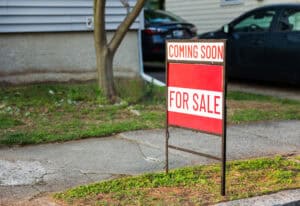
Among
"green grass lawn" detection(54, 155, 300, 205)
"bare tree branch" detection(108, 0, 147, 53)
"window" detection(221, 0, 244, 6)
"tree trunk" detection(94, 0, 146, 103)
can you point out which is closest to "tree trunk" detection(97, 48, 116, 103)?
"tree trunk" detection(94, 0, 146, 103)

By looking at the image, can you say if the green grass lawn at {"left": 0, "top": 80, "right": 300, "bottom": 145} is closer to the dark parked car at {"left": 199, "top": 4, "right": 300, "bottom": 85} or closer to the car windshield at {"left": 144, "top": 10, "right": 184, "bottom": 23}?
the dark parked car at {"left": 199, "top": 4, "right": 300, "bottom": 85}

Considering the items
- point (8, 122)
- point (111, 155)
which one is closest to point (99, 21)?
point (8, 122)

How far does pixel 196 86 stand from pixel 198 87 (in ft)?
0.10

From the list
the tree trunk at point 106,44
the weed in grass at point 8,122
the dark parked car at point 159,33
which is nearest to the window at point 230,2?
the dark parked car at point 159,33

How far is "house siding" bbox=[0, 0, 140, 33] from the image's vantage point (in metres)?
9.97

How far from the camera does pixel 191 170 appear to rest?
5566mm

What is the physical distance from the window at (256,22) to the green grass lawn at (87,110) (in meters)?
1.58

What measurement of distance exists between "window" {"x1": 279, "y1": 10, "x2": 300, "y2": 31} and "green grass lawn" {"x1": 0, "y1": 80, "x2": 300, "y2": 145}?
1466mm

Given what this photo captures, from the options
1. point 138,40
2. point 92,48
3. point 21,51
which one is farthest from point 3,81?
point 138,40

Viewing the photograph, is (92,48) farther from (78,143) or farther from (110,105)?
(78,143)

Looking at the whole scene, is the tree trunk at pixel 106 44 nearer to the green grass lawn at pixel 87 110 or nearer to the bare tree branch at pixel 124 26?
the bare tree branch at pixel 124 26

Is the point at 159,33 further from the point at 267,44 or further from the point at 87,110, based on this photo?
the point at 87,110

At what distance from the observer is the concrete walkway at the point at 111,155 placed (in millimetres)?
5270

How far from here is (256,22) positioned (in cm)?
1142
